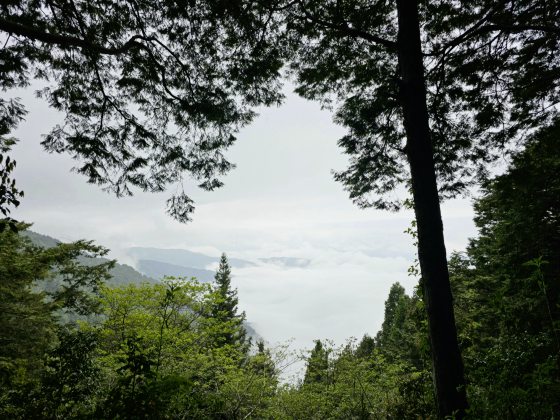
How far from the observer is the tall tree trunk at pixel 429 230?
3482 mm

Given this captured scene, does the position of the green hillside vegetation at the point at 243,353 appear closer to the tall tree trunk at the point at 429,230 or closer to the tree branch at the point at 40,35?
the tall tree trunk at the point at 429,230

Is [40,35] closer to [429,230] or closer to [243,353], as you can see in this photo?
[429,230]

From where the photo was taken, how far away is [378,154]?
21.3ft

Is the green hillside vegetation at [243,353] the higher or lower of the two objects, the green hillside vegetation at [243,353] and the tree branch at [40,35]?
the lower

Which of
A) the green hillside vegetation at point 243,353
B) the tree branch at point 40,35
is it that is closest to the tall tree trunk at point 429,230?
the green hillside vegetation at point 243,353

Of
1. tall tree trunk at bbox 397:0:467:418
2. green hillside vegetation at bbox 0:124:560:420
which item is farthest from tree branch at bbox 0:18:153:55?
tall tree trunk at bbox 397:0:467:418

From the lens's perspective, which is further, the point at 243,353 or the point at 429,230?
the point at 243,353

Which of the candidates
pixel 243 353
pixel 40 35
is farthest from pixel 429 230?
pixel 243 353

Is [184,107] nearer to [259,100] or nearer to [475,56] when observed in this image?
[259,100]

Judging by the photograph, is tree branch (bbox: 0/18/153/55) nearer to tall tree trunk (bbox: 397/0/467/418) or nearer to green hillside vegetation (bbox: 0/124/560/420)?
green hillside vegetation (bbox: 0/124/560/420)

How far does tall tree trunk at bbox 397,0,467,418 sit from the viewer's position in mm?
3482

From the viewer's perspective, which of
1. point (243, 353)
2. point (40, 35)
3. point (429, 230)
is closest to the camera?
point (40, 35)

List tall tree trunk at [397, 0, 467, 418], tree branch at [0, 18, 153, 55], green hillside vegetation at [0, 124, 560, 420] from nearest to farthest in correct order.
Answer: green hillside vegetation at [0, 124, 560, 420]
tree branch at [0, 18, 153, 55]
tall tree trunk at [397, 0, 467, 418]

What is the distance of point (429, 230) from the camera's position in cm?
398
